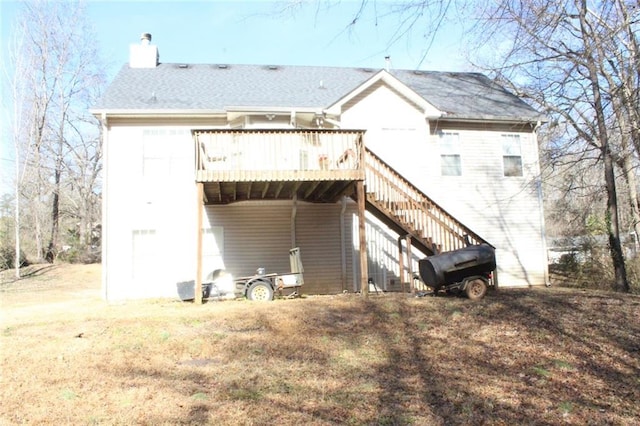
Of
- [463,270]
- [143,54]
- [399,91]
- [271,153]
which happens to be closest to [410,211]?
[463,270]

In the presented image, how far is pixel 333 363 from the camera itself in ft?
21.1

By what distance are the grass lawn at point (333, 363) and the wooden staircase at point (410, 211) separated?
194cm

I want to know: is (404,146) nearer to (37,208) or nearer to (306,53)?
(306,53)

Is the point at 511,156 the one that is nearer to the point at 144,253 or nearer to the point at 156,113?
the point at 156,113

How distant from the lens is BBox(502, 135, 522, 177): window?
15.1m

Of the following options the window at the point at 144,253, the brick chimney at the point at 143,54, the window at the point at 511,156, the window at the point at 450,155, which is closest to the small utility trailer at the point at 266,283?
the window at the point at 144,253

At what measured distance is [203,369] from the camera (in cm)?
618

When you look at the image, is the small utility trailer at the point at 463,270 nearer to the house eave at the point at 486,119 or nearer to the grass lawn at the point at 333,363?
the grass lawn at the point at 333,363

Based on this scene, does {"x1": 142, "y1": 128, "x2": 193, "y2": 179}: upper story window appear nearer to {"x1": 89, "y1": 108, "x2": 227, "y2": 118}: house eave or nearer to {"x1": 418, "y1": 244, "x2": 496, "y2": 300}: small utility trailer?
{"x1": 89, "y1": 108, "x2": 227, "y2": 118}: house eave

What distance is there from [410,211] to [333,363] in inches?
234

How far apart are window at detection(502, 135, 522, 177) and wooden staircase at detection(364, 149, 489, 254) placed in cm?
432

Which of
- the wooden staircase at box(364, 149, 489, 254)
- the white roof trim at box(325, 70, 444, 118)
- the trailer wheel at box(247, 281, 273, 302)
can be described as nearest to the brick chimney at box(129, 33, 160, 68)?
the white roof trim at box(325, 70, 444, 118)

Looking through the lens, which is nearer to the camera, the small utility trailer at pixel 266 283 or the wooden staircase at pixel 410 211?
the small utility trailer at pixel 266 283

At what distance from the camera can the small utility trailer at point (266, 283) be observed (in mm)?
11195
